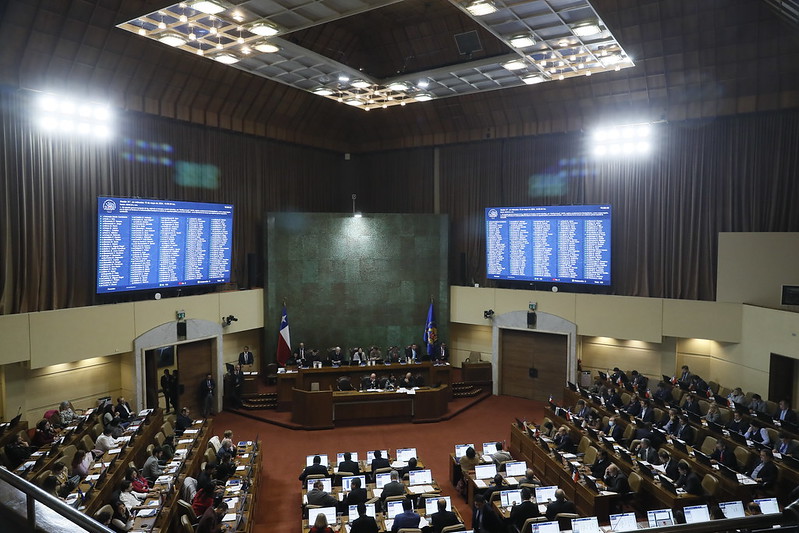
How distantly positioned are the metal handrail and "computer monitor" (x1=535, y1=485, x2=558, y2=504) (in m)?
6.94

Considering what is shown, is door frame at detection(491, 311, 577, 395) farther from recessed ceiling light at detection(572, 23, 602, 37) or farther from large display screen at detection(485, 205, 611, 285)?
recessed ceiling light at detection(572, 23, 602, 37)

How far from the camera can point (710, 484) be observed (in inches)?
319

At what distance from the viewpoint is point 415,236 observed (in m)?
17.2

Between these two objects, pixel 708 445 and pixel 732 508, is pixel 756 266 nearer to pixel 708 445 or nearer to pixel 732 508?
pixel 708 445

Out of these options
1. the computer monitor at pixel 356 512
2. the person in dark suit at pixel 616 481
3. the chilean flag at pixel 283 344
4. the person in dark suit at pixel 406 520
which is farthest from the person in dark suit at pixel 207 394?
the person in dark suit at pixel 616 481

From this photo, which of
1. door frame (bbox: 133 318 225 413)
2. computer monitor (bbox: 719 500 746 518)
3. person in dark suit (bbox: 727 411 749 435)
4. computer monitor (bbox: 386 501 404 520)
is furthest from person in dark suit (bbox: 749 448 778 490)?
door frame (bbox: 133 318 225 413)

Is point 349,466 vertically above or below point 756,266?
below

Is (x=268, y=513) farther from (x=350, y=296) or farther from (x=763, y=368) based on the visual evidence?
(x=763, y=368)

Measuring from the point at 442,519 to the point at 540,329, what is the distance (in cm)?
947

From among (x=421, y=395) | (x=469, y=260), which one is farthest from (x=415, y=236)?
(x=421, y=395)

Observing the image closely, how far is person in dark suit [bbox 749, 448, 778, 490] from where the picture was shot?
8.02 m

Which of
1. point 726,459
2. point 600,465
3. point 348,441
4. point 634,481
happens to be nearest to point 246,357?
point 348,441

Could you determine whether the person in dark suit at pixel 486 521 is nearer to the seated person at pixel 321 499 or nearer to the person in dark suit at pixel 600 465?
the seated person at pixel 321 499

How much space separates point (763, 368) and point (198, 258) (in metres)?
13.6
